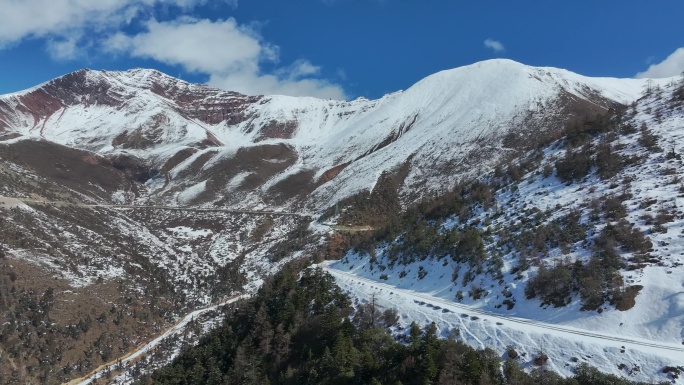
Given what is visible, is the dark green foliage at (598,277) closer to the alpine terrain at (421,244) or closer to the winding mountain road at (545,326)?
the alpine terrain at (421,244)

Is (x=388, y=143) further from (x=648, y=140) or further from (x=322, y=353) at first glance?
(x=322, y=353)

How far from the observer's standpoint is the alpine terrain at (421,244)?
18828 mm

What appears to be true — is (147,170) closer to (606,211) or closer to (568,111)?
(568,111)

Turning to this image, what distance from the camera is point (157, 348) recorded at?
43.0m

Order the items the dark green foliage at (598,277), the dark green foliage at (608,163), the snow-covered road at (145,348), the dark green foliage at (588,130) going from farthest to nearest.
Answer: the snow-covered road at (145,348) → the dark green foliage at (588,130) → the dark green foliage at (608,163) → the dark green foliage at (598,277)

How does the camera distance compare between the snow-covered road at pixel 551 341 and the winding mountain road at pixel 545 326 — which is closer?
the snow-covered road at pixel 551 341

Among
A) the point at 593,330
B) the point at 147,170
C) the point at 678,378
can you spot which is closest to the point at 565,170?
the point at 593,330

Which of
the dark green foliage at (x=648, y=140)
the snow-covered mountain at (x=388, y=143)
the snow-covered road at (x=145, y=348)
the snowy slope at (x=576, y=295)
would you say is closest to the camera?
the snowy slope at (x=576, y=295)

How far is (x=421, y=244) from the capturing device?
31.5 m

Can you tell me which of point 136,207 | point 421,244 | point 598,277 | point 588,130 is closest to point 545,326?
point 598,277

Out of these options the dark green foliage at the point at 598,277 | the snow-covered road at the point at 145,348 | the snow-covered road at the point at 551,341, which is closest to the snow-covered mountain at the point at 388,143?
the snow-covered road at the point at 145,348

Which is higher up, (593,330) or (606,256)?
(606,256)

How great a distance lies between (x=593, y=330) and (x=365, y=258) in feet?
73.4

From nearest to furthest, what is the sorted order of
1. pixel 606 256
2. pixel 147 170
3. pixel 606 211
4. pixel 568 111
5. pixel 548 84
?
pixel 606 256, pixel 606 211, pixel 568 111, pixel 548 84, pixel 147 170
